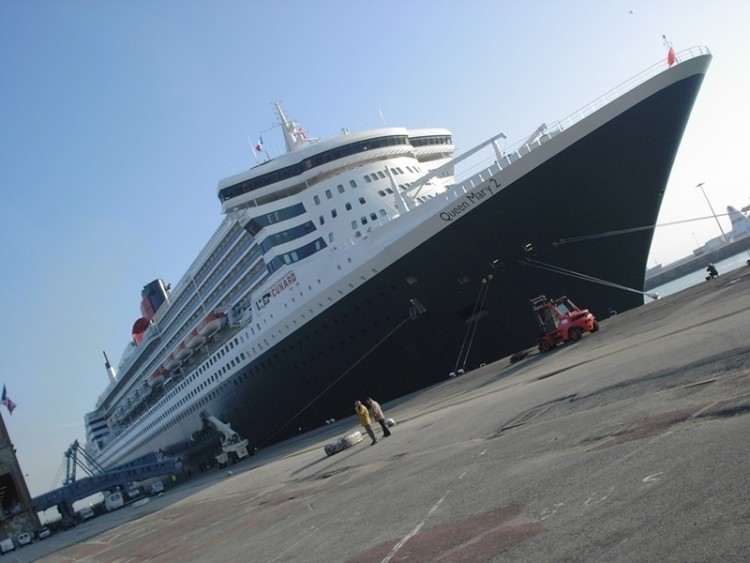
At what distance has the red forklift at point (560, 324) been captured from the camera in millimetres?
18594

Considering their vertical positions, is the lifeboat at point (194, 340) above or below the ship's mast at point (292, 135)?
below

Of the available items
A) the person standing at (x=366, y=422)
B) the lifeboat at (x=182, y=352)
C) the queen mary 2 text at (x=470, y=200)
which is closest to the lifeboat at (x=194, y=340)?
the lifeboat at (x=182, y=352)

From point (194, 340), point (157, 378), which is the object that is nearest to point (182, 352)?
point (194, 340)

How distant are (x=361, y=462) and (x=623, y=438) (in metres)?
7.29

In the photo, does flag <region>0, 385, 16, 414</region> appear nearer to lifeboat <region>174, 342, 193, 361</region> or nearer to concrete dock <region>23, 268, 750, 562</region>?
lifeboat <region>174, 342, 193, 361</region>

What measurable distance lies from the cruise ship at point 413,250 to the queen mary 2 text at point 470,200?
3 cm

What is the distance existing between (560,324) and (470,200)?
497cm

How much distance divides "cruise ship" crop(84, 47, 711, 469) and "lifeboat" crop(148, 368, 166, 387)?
1550 centimetres

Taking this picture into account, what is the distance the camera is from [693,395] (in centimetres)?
729

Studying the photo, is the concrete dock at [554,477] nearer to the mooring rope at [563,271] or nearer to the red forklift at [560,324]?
the red forklift at [560,324]

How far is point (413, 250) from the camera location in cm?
2206

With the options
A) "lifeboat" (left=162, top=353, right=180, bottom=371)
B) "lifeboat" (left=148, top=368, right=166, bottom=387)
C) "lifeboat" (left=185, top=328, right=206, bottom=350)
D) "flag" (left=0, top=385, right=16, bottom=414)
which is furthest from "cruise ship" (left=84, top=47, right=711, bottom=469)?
"flag" (left=0, top=385, right=16, bottom=414)

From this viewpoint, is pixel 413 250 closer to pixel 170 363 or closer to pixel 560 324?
pixel 560 324

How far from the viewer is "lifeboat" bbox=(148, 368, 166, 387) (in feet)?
164
